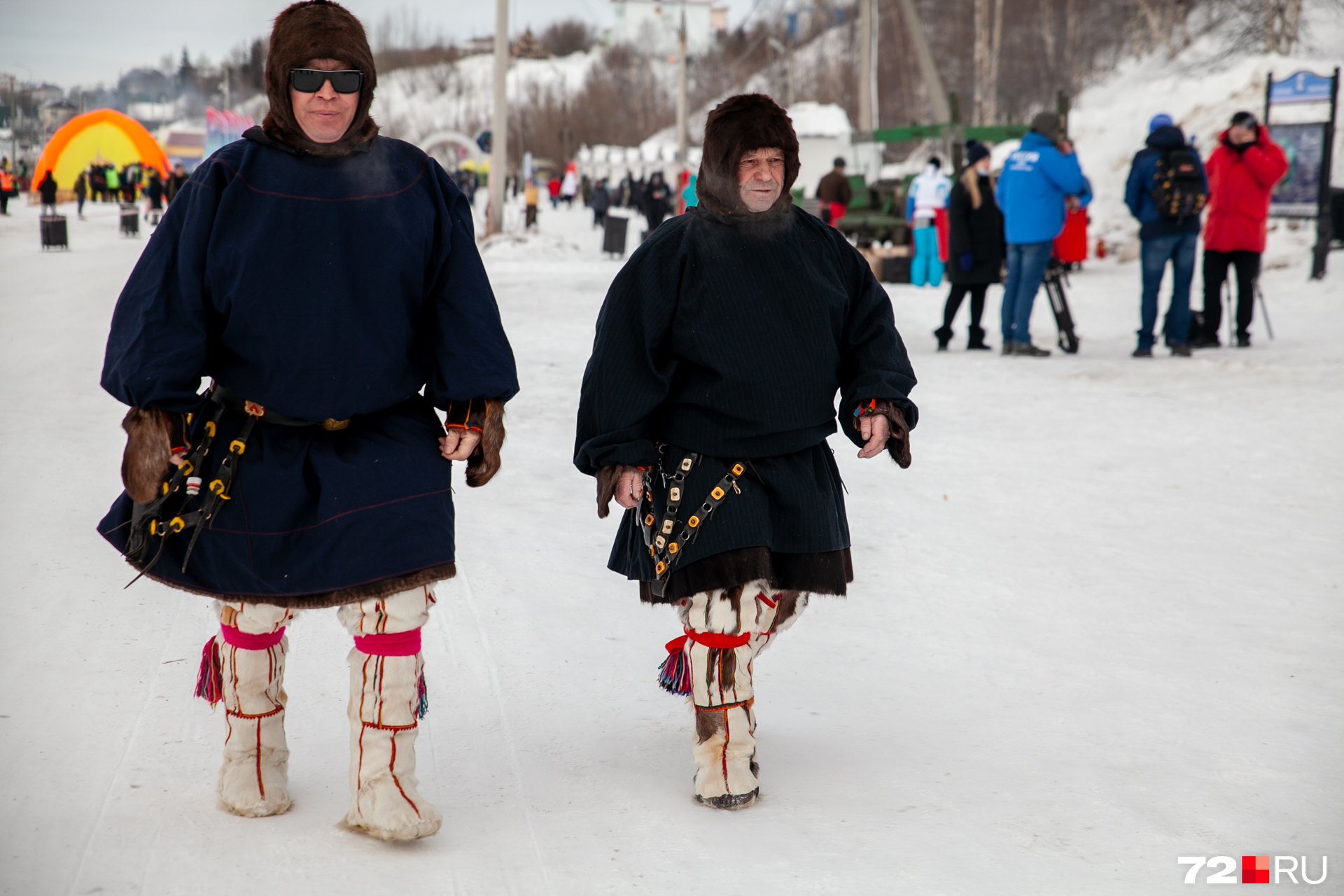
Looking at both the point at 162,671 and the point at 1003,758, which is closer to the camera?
the point at 1003,758

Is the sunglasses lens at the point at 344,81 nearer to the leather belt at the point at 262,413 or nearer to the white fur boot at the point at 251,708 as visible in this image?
the leather belt at the point at 262,413

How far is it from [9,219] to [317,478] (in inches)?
984

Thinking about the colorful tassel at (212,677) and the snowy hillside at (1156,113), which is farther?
the snowy hillside at (1156,113)

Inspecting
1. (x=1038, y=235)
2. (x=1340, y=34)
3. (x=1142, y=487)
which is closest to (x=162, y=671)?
(x=1142, y=487)

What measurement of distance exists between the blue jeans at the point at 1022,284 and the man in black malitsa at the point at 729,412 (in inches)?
274

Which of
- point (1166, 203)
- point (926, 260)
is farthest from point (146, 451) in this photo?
point (926, 260)

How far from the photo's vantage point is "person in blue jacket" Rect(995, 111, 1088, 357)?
360 inches

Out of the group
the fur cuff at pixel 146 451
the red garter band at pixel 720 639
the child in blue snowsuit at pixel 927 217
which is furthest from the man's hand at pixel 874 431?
the child in blue snowsuit at pixel 927 217

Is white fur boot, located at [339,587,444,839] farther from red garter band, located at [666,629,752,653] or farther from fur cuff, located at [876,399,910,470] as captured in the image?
fur cuff, located at [876,399,910,470]

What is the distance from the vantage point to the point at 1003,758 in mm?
3080

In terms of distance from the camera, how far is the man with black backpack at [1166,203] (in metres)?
8.77

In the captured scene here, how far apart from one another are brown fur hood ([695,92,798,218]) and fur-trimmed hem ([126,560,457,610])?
1032 millimetres

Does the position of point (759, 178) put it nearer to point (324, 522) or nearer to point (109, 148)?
point (324, 522)

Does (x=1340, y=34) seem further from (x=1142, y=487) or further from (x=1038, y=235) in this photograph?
(x=1142, y=487)
